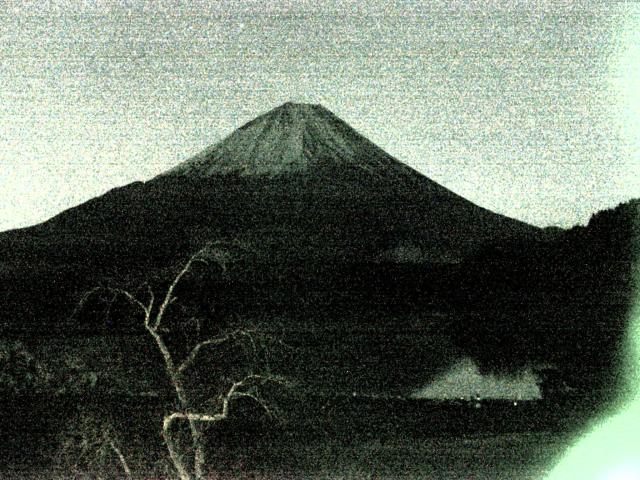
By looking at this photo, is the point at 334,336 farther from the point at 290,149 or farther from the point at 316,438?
the point at 290,149

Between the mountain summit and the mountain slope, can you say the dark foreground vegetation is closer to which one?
the mountain slope

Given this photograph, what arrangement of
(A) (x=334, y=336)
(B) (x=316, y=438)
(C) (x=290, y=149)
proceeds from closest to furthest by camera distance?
(B) (x=316, y=438)
(A) (x=334, y=336)
(C) (x=290, y=149)

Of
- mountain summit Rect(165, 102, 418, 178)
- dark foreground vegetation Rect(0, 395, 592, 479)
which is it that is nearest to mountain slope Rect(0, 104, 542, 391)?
mountain summit Rect(165, 102, 418, 178)

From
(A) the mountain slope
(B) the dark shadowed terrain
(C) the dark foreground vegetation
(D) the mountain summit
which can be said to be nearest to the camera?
(C) the dark foreground vegetation

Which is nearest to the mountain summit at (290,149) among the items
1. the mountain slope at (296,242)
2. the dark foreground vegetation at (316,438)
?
the mountain slope at (296,242)

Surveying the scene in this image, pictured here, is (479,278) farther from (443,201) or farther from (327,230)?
(443,201)

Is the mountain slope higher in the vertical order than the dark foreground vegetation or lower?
higher

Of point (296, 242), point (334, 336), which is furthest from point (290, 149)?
point (334, 336)

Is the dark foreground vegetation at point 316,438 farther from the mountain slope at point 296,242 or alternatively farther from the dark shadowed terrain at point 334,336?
the mountain slope at point 296,242
